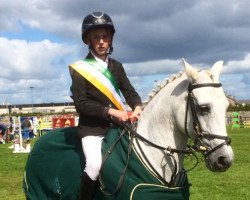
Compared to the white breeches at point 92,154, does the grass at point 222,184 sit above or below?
below

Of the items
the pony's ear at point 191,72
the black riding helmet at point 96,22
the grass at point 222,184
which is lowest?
the grass at point 222,184

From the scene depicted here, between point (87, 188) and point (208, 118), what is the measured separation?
5.35ft

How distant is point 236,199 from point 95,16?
617 cm

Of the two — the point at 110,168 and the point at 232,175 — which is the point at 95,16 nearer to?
the point at 110,168

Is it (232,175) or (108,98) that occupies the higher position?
(108,98)

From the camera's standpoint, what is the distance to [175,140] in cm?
473

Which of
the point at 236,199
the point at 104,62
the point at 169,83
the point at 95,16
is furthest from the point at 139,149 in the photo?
the point at 236,199

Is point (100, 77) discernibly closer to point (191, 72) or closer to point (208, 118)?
point (191, 72)

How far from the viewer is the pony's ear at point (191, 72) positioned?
14.4 ft

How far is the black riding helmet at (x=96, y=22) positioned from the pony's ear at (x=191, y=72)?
129 cm

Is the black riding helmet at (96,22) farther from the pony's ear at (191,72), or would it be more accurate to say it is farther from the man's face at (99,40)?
the pony's ear at (191,72)

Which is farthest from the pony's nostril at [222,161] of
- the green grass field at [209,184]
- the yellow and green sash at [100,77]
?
the green grass field at [209,184]

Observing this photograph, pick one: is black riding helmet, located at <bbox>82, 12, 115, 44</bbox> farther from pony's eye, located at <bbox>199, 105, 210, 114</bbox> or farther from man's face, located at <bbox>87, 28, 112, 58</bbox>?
pony's eye, located at <bbox>199, 105, 210, 114</bbox>

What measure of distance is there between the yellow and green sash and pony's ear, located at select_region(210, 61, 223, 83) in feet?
4.31
